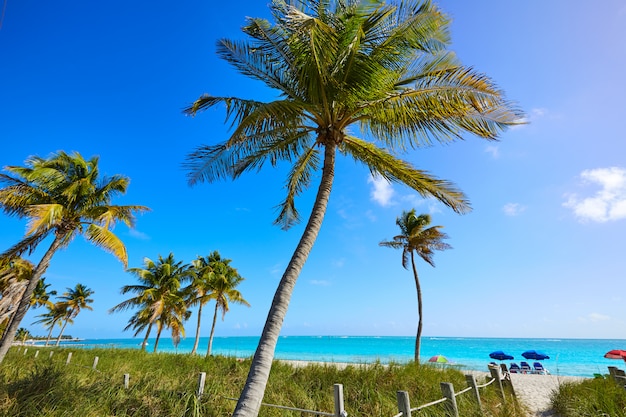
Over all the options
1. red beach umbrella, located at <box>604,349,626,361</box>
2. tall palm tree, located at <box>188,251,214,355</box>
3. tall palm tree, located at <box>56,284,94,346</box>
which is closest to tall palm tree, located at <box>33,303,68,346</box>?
tall palm tree, located at <box>56,284,94,346</box>

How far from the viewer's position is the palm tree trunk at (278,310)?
364 cm

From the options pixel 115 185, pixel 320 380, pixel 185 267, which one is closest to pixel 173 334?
pixel 185 267

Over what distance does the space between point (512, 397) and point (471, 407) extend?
2429 millimetres

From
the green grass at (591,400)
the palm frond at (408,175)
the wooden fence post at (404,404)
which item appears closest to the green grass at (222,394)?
the green grass at (591,400)

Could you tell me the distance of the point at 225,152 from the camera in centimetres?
675

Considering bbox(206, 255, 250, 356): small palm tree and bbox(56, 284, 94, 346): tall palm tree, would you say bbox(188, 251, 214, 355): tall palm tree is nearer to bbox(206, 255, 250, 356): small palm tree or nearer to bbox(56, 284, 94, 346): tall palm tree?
bbox(206, 255, 250, 356): small palm tree

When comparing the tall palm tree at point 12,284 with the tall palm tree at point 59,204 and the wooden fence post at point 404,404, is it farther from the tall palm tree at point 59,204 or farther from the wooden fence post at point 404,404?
the wooden fence post at point 404,404

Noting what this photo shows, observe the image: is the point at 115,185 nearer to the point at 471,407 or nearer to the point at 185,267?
the point at 471,407

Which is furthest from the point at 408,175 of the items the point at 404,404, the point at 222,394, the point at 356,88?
the point at 222,394

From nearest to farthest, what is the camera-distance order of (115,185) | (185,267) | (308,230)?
(308,230), (115,185), (185,267)

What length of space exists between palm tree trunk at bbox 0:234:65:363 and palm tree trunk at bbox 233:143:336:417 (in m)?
10.1

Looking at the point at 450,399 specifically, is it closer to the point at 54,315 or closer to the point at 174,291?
the point at 174,291

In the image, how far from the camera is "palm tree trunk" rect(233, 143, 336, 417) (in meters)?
3.64

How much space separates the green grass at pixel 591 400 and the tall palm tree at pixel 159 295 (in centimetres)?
2444
